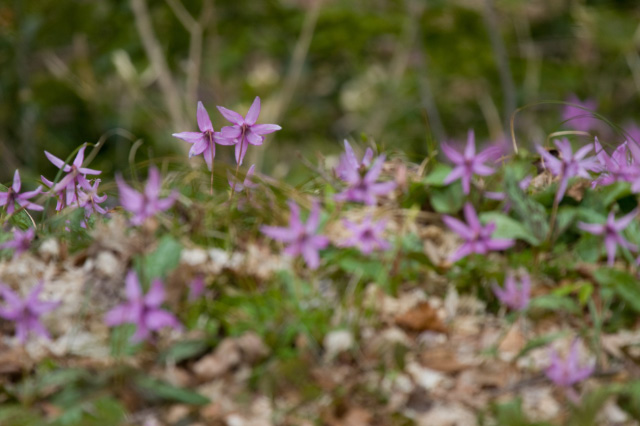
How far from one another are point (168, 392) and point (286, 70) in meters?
4.47

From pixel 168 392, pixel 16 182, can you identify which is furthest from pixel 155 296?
pixel 16 182

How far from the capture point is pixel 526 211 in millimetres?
1754

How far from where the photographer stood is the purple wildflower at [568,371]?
1.43 m

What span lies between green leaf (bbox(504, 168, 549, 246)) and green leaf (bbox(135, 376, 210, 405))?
73cm

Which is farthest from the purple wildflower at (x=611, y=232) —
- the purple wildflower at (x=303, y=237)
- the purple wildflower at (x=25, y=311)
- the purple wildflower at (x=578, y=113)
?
the purple wildflower at (x=578, y=113)

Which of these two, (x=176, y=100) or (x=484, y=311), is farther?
(x=176, y=100)

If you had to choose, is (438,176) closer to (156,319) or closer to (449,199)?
(449,199)

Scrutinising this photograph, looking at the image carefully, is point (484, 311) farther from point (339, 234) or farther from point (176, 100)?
point (176, 100)

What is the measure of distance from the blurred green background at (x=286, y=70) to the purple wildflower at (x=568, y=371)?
9.27ft

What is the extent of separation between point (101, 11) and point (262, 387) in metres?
3.77

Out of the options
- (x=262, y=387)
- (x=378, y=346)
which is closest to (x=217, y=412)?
(x=262, y=387)

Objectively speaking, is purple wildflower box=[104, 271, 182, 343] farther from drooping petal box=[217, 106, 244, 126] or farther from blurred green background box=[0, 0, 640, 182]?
blurred green background box=[0, 0, 640, 182]

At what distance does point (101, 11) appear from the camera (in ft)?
15.7

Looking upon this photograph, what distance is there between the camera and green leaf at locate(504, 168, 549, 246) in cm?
174
